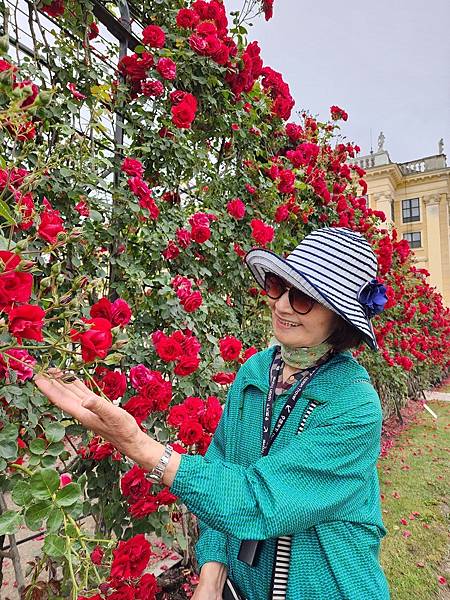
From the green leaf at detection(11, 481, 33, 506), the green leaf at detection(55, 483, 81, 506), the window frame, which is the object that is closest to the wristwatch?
the green leaf at detection(55, 483, 81, 506)

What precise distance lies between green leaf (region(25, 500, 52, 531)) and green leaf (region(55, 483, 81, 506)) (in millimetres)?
26

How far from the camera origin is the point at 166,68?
1.96 metres

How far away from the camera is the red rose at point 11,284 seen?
714mm

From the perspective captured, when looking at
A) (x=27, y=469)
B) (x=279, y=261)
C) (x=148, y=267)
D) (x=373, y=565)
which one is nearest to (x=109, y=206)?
(x=148, y=267)

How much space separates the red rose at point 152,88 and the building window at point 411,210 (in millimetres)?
29955

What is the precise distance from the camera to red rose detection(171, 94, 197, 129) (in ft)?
6.31

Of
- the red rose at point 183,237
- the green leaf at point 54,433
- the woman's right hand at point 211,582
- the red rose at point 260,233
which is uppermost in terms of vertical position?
the red rose at point 260,233

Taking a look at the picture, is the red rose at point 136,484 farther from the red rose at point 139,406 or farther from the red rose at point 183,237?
the red rose at point 183,237

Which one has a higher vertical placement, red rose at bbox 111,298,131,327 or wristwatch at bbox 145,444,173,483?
red rose at bbox 111,298,131,327

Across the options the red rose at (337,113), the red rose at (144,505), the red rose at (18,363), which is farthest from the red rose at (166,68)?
the red rose at (337,113)

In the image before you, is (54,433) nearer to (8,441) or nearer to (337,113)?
(8,441)

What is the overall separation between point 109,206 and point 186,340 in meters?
0.68

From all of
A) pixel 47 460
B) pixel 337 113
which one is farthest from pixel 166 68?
pixel 337 113

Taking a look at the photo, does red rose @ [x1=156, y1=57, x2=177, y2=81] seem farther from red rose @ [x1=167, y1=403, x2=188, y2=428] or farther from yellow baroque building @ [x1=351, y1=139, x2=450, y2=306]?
yellow baroque building @ [x1=351, y1=139, x2=450, y2=306]
